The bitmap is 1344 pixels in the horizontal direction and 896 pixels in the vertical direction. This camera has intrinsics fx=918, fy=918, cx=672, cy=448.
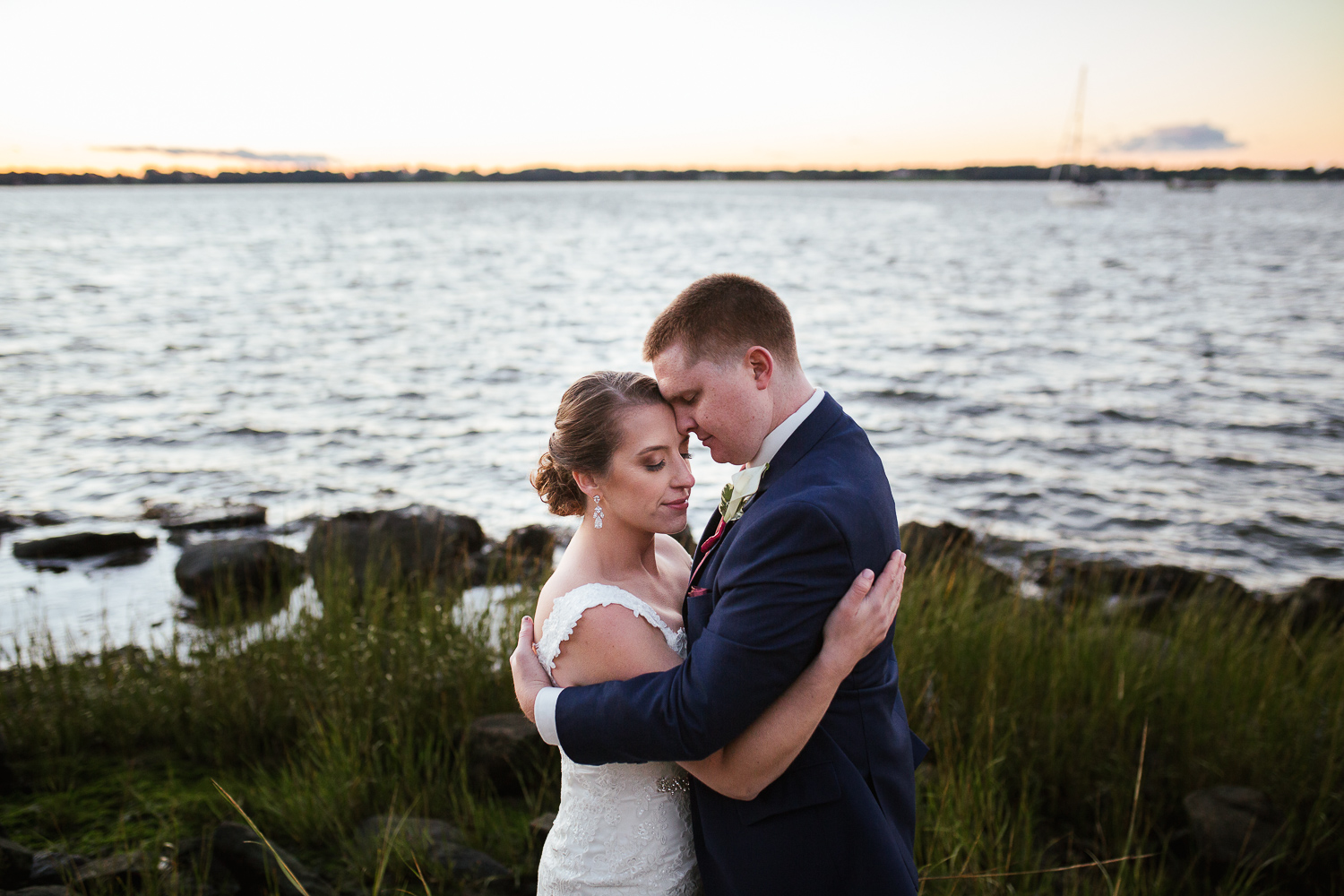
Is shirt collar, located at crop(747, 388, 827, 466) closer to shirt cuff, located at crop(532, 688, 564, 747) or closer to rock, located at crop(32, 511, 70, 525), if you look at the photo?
shirt cuff, located at crop(532, 688, 564, 747)

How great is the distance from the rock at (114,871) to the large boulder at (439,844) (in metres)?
0.96

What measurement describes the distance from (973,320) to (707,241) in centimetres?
3828

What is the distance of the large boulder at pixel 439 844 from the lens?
4.32 meters

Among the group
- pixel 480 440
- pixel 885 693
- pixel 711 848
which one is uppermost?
pixel 885 693

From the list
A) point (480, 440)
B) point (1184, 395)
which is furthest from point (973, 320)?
point (480, 440)

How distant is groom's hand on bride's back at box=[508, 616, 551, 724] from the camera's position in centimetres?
267

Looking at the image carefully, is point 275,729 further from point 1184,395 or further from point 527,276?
point 527,276

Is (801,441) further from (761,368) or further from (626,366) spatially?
(626,366)

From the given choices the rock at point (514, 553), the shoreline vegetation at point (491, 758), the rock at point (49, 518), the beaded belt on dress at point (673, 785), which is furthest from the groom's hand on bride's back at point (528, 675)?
the rock at point (49, 518)

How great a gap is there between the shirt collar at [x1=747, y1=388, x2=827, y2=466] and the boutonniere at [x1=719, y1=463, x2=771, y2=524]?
4 cm

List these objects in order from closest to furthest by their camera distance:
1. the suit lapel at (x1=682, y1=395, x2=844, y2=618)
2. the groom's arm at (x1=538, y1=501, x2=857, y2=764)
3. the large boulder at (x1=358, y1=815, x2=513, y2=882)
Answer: the groom's arm at (x1=538, y1=501, x2=857, y2=764) → the suit lapel at (x1=682, y1=395, x2=844, y2=618) → the large boulder at (x1=358, y1=815, x2=513, y2=882)

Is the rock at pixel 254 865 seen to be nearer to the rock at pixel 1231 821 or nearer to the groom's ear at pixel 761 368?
the groom's ear at pixel 761 368

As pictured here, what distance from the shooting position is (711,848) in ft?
8.88

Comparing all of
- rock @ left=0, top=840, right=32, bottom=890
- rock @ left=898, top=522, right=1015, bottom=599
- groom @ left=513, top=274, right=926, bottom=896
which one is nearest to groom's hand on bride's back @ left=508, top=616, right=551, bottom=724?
groom @ left=513, top=274, right=926, bottom=896
